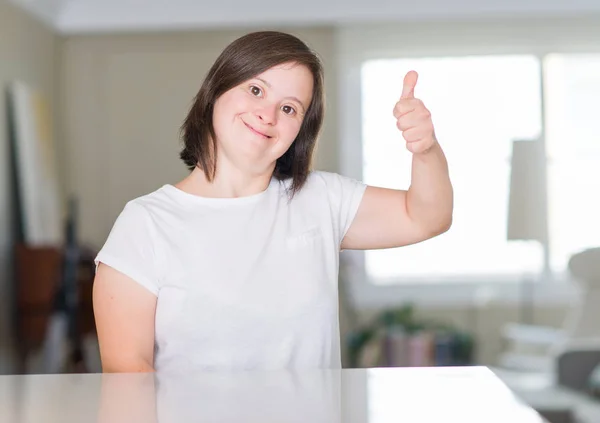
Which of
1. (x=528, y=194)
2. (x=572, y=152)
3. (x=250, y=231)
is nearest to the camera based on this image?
(x=250, y=231)

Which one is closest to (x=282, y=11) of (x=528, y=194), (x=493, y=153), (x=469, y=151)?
(x=469, y=151)

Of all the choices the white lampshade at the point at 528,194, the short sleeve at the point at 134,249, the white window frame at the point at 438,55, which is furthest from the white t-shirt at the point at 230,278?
the white window frame at the point at 438,55

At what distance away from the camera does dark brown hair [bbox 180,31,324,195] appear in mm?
1121

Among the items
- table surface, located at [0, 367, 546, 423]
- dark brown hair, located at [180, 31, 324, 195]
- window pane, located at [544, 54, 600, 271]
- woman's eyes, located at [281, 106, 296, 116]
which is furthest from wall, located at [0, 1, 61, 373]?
table surface, located at [0, 367, 546, 423]

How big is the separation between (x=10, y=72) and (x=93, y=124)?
2.94ft

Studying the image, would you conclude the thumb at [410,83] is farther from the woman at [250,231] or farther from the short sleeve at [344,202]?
the short sleeve at [344,202]

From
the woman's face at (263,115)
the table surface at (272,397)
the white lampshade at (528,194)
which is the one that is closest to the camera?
the table surface at (272,397)

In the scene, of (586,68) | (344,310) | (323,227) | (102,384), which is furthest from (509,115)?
(102,384)

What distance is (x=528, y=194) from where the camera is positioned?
5473 millimetres

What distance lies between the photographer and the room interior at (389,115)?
19.1 feet

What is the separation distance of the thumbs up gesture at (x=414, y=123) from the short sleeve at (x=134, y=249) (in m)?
0.32

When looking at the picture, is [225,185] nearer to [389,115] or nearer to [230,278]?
[230,278]

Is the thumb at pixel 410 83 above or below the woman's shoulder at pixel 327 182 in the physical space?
above

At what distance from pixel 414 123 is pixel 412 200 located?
154 mm
